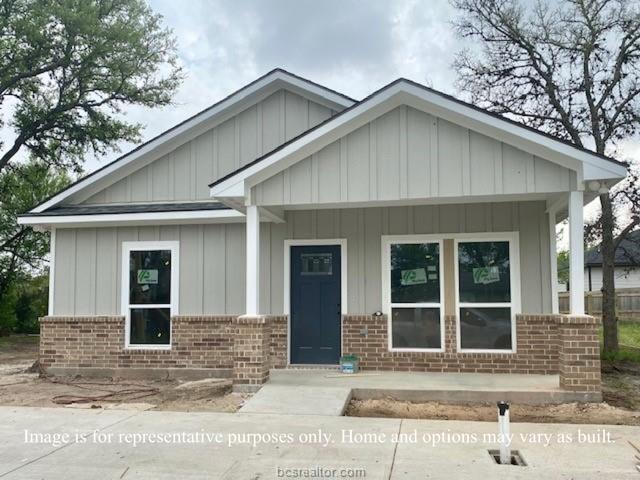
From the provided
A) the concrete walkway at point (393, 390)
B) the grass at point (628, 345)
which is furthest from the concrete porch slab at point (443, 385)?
the grass at point (628, 345)

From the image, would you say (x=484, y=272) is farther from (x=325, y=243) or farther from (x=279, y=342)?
(x=279, y=342)

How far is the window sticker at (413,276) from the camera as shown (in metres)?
10.1

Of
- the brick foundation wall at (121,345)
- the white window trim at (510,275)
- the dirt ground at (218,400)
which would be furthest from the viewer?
the brick foundation wall at (121,345)

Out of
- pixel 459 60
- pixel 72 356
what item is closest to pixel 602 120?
pixel 459 60

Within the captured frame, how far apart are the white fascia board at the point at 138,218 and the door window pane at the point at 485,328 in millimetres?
4369

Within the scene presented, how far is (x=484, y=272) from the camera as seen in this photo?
9.91 m

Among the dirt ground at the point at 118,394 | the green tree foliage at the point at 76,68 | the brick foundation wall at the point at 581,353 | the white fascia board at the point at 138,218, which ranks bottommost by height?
the dirt ground at the point at 118,394

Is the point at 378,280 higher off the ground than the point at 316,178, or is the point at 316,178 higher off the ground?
the point at 316,178

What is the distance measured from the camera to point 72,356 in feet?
36.3

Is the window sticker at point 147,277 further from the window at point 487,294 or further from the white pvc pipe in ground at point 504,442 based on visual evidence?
the white pvc pipe in ground at point 504,442

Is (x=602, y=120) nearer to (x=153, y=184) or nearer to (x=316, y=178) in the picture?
(x=316, y=178)

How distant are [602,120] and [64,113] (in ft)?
55.2

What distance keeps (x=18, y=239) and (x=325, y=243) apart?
1659 cm

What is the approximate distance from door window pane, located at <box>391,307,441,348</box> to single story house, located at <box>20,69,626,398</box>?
24mm
